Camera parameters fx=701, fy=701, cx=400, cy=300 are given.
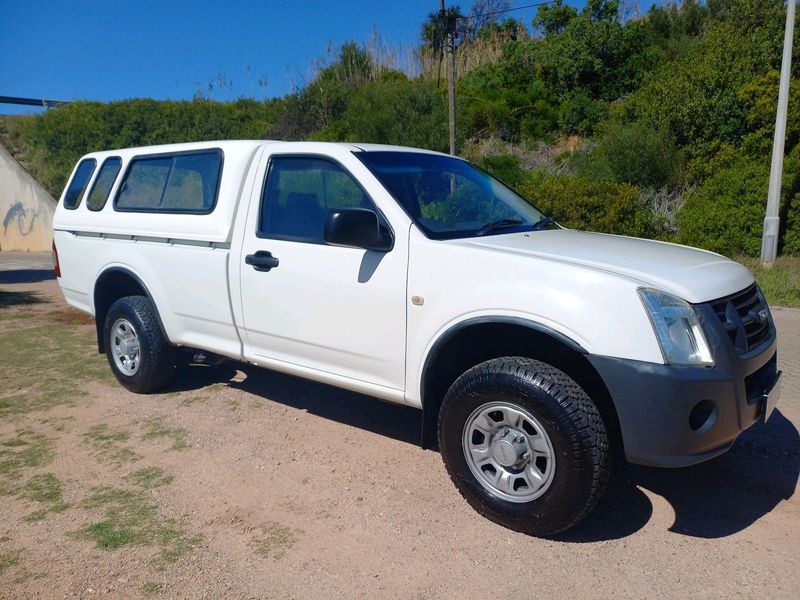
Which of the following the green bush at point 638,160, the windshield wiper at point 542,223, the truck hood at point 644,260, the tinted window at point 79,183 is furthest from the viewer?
the green bush at point 638,160

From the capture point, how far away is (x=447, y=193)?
4.54 meters

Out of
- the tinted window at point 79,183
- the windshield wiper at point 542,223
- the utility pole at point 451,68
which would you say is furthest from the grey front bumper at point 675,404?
the utility pole at point 451,68

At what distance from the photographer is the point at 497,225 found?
430 centimetres

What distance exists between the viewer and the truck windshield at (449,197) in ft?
13.5

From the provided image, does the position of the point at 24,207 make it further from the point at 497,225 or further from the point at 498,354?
the point at 498,354

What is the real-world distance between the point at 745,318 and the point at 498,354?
125 cm

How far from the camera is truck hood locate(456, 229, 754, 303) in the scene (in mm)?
3307

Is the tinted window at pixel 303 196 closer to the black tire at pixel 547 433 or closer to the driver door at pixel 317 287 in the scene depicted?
the driver door at pixel 317 287

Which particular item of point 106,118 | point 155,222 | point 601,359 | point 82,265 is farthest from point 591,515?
point 106,118

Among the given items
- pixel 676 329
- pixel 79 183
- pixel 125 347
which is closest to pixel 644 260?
pixel 676 329

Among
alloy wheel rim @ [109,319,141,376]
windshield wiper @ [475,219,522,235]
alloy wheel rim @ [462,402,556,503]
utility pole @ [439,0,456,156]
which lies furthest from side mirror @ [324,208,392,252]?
utility pole @ [439,0,456,156]

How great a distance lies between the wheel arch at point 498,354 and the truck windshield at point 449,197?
0.60m

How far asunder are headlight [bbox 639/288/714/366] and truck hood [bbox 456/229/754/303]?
0.06m

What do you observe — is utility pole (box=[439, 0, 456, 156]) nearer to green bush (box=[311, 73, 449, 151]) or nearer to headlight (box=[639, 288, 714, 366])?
green bush (box=[311, 73, 449, 151])
